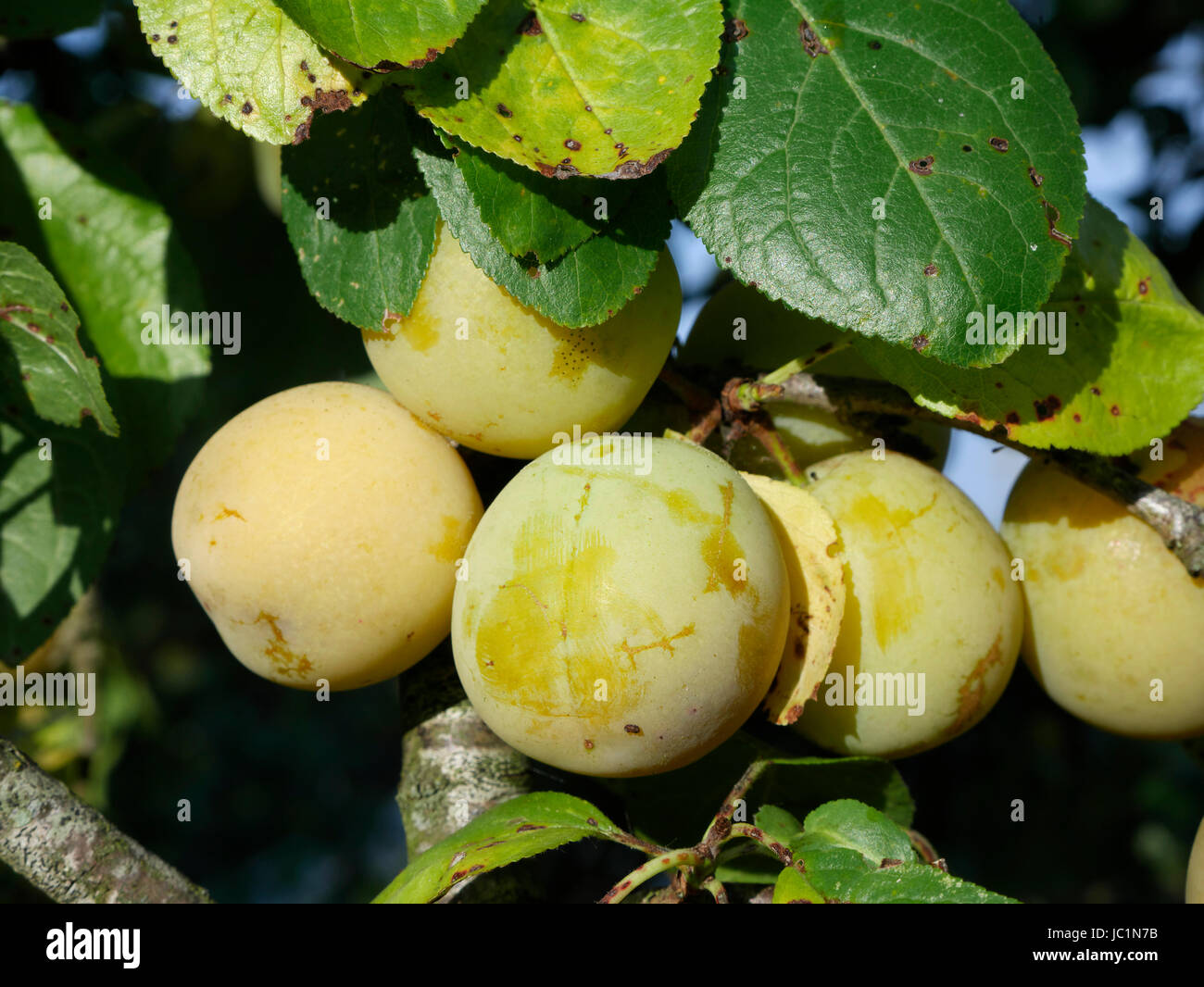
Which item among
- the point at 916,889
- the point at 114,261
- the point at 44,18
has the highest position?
the point at 44,18

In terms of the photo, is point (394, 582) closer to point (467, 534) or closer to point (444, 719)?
point (467, 534)

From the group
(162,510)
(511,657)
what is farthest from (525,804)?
(162,510)

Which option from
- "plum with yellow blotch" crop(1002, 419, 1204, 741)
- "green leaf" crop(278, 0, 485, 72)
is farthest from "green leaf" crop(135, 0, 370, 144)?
"plum with yellow blotch" crop(1002, 419, 1204, 741)

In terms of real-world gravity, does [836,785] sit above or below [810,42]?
below

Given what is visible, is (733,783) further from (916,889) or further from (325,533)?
(325,533)

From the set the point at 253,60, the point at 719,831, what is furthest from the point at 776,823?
the point at 253,60

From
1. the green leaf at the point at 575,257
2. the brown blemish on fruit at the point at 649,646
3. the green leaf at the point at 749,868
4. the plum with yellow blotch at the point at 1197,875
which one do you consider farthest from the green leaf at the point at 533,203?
the plum with yellow blotch at the point at 1197,875

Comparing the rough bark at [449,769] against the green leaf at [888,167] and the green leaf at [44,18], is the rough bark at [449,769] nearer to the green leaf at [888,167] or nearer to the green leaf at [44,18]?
the green leaf at [888,167]

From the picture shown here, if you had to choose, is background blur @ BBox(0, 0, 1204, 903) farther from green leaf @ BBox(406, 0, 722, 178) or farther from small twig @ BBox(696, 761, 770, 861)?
green leaf @ BBox(406, 0, 722, 178)

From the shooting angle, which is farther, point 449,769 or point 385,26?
point 449,769
